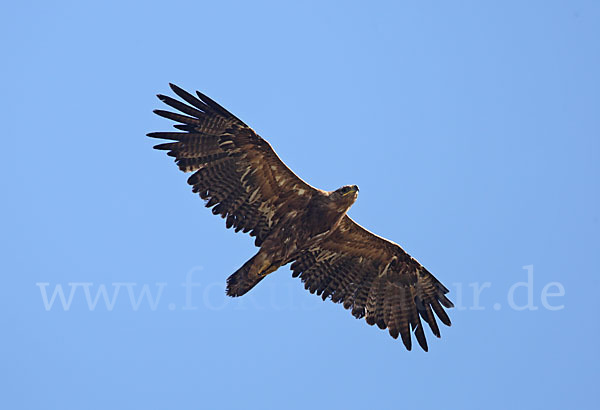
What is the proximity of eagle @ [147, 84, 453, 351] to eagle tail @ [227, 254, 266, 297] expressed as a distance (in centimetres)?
2

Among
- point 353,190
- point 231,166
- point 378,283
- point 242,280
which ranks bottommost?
point 242,280

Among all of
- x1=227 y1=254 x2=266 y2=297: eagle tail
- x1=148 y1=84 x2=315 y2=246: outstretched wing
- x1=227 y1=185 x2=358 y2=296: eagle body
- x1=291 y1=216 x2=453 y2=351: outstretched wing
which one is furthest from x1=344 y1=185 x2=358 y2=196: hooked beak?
x1=227 y1=254 x2=266 y2=297: eagle tail

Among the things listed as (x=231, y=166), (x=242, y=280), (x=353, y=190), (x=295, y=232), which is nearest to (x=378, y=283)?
(x=295, y=232)

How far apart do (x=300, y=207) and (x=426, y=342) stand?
3394mm

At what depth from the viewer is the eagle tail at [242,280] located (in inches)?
601

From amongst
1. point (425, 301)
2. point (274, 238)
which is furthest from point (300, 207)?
point (425, 301)

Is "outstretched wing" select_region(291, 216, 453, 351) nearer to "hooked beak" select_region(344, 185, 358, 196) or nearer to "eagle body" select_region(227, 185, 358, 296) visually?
"eagle body" select_region(227, 185, 358, 296)

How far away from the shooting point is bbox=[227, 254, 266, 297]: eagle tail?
50.1 feet

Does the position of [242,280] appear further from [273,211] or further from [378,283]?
[378,283]

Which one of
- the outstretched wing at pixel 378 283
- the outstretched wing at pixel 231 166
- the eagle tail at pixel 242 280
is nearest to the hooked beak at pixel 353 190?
the outstretched wing at pixel 231 166

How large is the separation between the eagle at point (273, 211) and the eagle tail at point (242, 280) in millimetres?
16

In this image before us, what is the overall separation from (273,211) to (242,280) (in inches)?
51.5

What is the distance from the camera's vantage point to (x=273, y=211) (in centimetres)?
1585

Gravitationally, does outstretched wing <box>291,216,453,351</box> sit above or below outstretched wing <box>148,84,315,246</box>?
below
